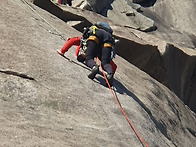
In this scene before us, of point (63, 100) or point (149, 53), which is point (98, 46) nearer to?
point (63, 100)

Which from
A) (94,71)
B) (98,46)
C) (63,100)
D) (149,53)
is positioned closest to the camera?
(63,100)

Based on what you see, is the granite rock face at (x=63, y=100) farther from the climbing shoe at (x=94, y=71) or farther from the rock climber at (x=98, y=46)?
the rock climber at (x=98, y=46)

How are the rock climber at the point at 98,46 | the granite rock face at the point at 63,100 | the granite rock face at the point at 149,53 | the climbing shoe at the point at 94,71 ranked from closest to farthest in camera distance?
the granite rock face at the point at 63,100 < the climbing shoe at the point at 94,71 < the rock climber at the point at 98,46 < the granite rock face at the point at 149,53

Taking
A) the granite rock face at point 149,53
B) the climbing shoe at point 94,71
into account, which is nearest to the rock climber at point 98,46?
the climbing shoe at point 94,71

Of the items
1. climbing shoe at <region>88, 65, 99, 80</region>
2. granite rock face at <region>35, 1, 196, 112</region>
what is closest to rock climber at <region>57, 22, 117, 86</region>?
Result: climbing shoe at <region>88, 65, 99, 80</region>

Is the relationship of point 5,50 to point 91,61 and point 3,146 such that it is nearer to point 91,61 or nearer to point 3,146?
point 91,61

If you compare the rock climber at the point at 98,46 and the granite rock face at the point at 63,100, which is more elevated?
the rock climber at the point at 98,46

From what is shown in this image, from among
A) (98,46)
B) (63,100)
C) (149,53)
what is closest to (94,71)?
(98,46)

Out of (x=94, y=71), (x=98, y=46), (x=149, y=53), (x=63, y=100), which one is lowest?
(x=149, y=53)

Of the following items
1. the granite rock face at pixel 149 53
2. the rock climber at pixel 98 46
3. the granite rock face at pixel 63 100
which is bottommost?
the granite rock face at pixel 149 53

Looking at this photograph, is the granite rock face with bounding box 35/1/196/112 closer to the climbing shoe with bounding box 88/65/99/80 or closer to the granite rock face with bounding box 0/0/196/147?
the granite rock face with bounding box 0/0/196/147

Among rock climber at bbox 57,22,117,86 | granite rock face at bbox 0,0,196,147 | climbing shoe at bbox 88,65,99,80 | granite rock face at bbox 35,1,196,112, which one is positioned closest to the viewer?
granite rock face at bbox 0,0,196,147

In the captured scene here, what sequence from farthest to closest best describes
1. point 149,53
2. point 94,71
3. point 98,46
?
point 149,53
point 98,46
point 94,71

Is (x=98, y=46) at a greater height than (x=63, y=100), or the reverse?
(x=98, y=46)
